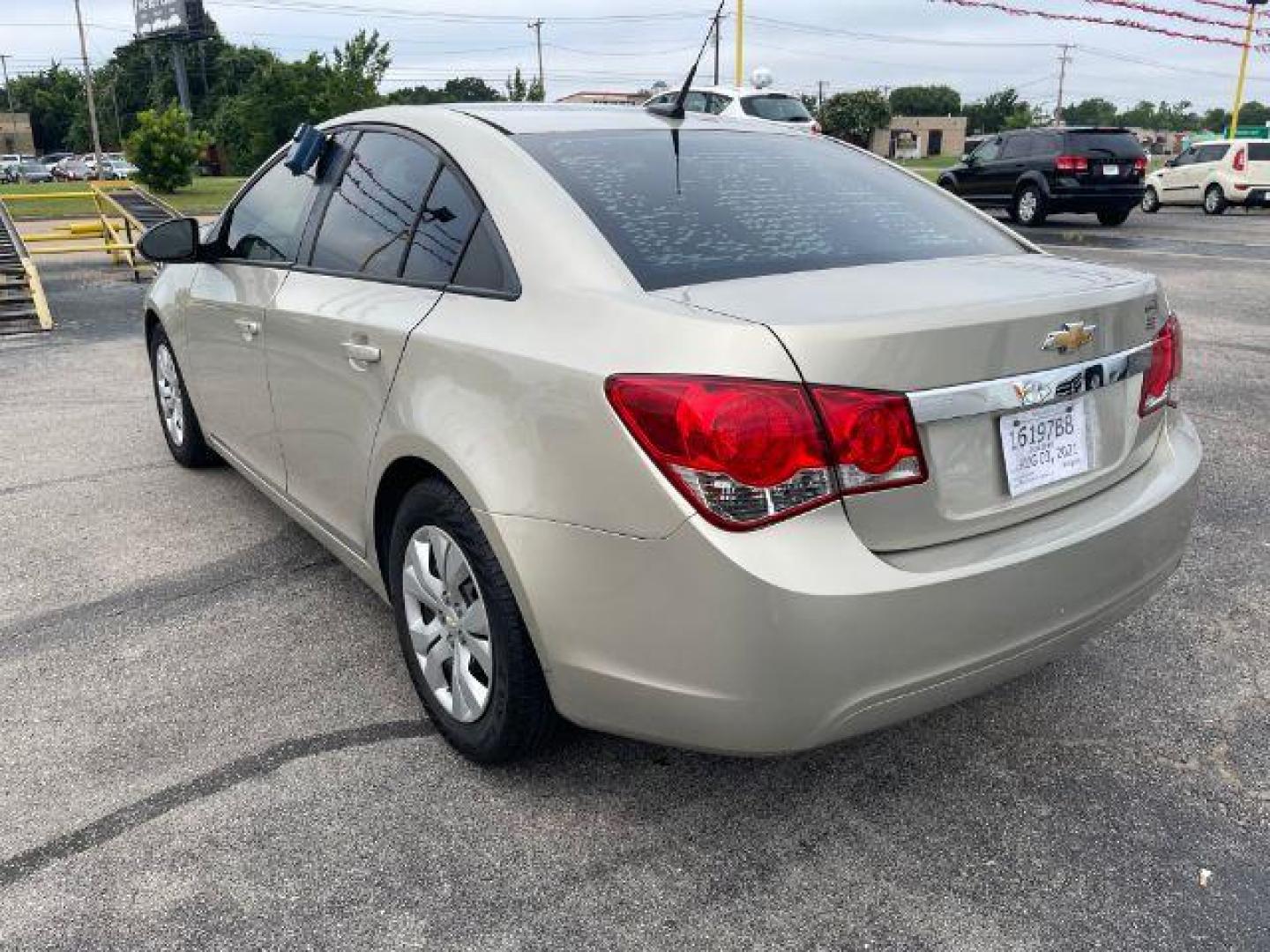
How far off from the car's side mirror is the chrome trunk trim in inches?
119

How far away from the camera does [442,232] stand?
2.74m

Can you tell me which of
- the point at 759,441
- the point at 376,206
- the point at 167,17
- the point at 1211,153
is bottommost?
the point at 759,441

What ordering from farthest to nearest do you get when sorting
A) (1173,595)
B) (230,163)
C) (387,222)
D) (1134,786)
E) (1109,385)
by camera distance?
(230,163)
(1173,595)
(387,222)
(1134,786)
(1109,385)

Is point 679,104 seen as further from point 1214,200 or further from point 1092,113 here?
point 1092,113

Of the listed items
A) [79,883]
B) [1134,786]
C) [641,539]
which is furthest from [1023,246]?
[79,883]

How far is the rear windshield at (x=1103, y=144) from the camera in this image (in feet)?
57.6

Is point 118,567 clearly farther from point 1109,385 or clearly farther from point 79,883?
point 1109,385

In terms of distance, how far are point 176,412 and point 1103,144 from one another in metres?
16.9

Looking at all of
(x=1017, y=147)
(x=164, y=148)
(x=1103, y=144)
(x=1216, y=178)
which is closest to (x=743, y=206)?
(x=1103, y=144)

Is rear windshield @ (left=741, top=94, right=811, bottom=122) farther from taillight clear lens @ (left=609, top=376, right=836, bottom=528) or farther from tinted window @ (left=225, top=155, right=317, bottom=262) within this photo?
taillight clear lens @ (left=609, top=376, right=836, bottom=528)

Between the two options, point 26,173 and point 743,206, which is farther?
point 26,173

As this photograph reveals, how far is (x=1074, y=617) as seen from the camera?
7.53ft

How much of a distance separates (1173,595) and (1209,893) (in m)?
1.63

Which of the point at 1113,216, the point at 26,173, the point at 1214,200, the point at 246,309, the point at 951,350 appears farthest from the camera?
the point at 26,173
